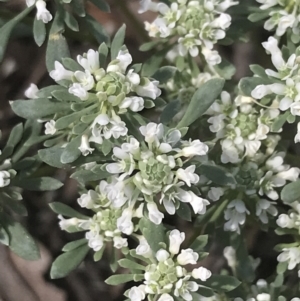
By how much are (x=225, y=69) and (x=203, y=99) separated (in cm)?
54

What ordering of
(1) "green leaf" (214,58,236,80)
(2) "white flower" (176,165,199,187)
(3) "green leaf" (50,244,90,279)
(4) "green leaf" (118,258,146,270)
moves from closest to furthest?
(2) "white flower" (176,165,199,187)
(4) "green leaf" (118,258,146,270)
(3) "green leaf" (50,244,90,279)
(1) "green leaf" (214,58,236,80)

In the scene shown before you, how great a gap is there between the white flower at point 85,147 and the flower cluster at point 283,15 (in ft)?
3.39

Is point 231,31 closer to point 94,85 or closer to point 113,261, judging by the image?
point 94,85

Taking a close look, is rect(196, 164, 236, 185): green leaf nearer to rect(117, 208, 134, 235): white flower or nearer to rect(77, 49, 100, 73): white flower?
rect(117, 208, 134, 235): white flower

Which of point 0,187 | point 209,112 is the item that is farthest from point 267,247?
point 0,187

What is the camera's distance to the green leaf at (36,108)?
2.10m

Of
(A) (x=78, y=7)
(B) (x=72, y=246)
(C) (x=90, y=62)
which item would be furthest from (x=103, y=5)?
(B) (x=72, y=246)

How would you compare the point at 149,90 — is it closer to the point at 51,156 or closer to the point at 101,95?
the point at 101,95

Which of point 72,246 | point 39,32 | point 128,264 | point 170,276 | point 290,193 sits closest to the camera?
point 170,276

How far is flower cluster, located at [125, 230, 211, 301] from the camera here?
1956 millimetres

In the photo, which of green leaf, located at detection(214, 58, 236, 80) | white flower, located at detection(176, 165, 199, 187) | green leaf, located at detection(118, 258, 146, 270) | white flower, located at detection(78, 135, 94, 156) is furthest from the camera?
green leaf, located at detection(214, 58, 236, 80)

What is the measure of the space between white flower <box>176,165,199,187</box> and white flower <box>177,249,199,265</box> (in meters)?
0.27

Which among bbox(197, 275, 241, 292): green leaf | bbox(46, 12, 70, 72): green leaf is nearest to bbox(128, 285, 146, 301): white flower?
bbox(197, 275, 241, 292): green leaf

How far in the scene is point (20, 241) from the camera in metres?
2.28
